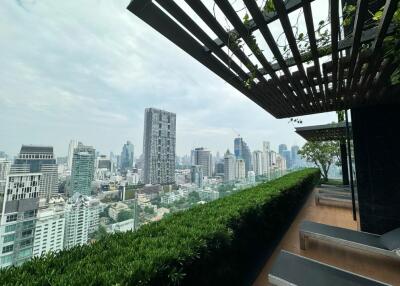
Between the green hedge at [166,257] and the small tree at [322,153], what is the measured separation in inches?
534

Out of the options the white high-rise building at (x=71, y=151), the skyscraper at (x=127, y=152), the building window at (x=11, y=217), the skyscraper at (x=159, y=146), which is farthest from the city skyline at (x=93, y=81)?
the skyscraper at (x=127, y=152)

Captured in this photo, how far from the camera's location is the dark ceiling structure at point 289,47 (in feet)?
4.73

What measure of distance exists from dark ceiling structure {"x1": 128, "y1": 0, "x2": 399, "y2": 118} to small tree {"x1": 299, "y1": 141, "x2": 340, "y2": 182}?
11.4 meters

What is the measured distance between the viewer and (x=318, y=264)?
106 inches

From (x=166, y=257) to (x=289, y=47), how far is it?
2174 mm

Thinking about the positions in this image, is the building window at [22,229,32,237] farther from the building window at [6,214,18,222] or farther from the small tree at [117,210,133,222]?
the small tree at [117,210,133,222]

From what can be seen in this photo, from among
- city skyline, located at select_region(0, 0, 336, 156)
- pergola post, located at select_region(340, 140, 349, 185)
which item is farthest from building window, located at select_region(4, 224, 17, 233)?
pergola post, located at select_region(340, 140, 349, 185)

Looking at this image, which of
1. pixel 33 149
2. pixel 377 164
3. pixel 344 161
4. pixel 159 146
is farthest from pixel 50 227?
pixel 159 146

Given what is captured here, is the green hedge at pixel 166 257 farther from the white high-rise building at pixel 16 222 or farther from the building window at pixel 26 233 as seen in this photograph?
the building window at pixel 26 233

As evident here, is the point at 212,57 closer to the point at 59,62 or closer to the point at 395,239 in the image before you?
the point at 395,239

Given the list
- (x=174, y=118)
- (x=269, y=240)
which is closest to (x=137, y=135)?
(x=174, y=118)

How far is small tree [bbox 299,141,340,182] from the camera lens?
13.8 m

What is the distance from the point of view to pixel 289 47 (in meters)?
1.96

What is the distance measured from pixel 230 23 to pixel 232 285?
9.10 ft
